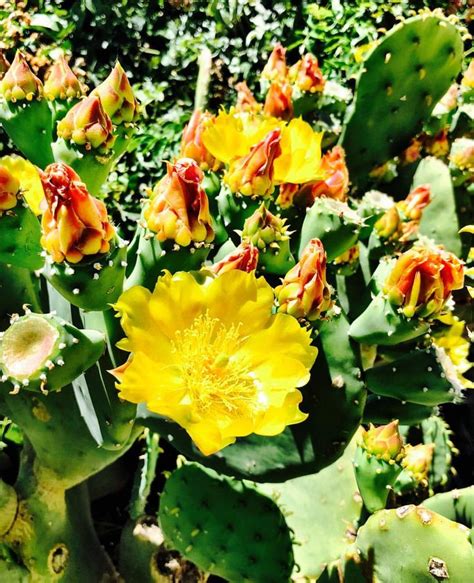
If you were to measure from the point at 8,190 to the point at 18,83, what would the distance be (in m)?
0.24

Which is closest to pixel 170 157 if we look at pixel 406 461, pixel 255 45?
pixel 255 45

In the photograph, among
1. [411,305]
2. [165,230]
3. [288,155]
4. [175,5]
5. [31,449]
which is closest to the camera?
[165,230]

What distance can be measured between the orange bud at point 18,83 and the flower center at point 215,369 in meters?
0.45

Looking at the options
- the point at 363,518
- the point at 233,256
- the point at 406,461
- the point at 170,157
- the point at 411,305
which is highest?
the point at 233,256

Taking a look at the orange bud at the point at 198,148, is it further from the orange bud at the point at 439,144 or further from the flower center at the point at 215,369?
the orange bud at the point at 439,144

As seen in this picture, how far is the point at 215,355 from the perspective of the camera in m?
0.87

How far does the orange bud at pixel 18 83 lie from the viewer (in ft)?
3.09

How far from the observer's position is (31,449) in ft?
4.24

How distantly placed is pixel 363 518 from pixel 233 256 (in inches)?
33.2

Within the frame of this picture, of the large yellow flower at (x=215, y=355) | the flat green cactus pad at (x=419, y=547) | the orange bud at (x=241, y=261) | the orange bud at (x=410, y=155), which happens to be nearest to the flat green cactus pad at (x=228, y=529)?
the flat green cactus pad at (x=419, y=547)

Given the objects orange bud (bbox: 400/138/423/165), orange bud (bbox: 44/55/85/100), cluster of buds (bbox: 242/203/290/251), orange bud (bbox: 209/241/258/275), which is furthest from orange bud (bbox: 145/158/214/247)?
orange bud (bbox: 400/138/423/165)

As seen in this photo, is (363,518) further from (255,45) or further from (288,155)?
(255,45)

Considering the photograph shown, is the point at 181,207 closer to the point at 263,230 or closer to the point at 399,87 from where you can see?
the point at 263,230

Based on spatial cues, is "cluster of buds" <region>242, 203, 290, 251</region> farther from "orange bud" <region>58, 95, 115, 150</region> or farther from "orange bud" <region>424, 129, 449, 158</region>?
"orange bud" <region>424, 129, 449, 158</region>
